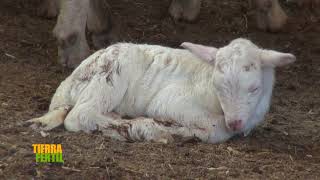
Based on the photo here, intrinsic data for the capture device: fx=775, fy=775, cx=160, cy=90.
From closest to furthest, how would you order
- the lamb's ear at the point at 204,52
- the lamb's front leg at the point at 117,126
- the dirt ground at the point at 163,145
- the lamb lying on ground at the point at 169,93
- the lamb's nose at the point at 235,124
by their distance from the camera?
the dirt ground at the point at 163,145, the lamb's nose at the point at 235,124, the lamb lying on ground at the point at 169,93, the lamb's front leg at the point at 117,126, the lamb's ear at the point at 204,52

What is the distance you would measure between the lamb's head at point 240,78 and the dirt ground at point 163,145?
0.29 m

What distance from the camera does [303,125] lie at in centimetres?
700

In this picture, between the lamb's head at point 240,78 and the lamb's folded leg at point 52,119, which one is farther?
the lamb's folded leg at point 52,119

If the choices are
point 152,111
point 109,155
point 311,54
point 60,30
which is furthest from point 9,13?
point 109,155

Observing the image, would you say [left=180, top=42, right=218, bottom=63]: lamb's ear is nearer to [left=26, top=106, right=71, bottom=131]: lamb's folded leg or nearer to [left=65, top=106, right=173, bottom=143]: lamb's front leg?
[left=65, top=106, right=173, bottom=143]: lamb's front leg

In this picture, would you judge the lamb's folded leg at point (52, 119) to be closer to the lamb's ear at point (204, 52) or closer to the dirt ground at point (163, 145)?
the dirt ground at point (163, 145)

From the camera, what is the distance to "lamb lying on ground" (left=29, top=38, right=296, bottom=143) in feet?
18.9

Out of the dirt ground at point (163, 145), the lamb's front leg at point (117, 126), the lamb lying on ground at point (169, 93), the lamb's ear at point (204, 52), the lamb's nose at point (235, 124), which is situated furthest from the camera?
the lamb's ear at point (204, 52)

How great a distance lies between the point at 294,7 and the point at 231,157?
21.2 ft

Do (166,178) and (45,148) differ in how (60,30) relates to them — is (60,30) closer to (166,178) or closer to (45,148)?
(45,148)

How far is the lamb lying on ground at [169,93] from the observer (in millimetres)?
5766

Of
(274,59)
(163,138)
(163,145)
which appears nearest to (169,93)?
(163,138)

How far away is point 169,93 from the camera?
6.10 m

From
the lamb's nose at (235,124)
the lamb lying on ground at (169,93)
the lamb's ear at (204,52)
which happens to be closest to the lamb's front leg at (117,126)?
the lamb lying on ground at (169,93)
